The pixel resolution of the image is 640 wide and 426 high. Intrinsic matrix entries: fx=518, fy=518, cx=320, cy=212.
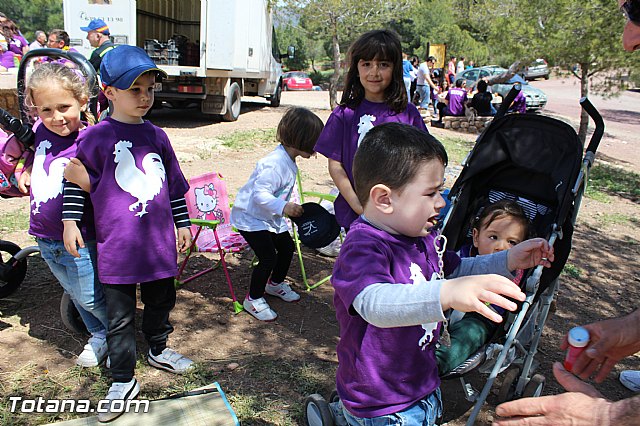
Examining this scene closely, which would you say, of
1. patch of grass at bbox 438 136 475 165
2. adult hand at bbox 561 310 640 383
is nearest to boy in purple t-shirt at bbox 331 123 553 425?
adult hand at bbox 561 310 640 383

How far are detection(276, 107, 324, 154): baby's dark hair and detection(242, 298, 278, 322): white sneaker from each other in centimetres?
117

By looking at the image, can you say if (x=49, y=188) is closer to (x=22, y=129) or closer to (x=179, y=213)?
(x=22, y=129)

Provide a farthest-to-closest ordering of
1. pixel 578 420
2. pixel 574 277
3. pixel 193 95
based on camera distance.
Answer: pixel 193 95 → pixel 574 277 → pixel 578 420

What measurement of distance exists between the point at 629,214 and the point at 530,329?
5.15 meters

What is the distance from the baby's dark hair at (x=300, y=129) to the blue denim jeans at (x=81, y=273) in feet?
4.76

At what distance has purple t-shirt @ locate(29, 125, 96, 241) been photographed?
2.83 m

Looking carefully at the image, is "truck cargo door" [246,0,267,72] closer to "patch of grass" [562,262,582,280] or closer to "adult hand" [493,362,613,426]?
"patch of grass" [562,262,582,280]

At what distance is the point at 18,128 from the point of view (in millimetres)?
2877

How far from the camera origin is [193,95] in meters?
11.3

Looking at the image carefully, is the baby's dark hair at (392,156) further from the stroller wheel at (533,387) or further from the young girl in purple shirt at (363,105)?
the stroller wheel at (533,387)

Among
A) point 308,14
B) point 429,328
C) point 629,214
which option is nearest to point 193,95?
point 308,14

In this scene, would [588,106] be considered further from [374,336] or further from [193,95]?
[193,95]

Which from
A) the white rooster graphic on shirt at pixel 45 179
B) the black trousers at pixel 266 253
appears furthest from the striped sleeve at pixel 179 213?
the black trousers at pixel 266 253

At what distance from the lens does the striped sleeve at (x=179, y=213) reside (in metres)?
2.97
